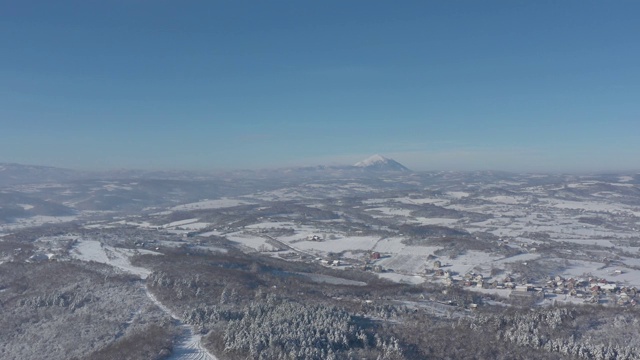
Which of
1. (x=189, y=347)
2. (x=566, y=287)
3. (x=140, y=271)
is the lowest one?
(x=566, y=287)

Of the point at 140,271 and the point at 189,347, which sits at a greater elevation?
the point at 189,347

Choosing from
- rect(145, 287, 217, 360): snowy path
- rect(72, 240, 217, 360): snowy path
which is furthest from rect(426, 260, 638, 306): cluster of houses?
rect(145, 287, 217, 360): snowy path

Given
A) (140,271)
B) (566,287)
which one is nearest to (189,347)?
(140,271)

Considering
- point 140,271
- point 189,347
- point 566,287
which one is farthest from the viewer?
point 140,271

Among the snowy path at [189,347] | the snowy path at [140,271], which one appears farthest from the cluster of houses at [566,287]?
the snowy path at [189,347]

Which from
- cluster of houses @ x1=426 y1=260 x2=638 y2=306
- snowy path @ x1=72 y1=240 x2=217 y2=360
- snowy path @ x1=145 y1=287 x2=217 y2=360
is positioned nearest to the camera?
snowy path @ x1=145 y1=287 x2=217 y2=360

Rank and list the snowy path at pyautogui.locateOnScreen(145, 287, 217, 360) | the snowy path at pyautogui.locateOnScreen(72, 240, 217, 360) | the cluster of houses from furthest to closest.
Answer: the cluster of houses < the snowy path at pyautogui.locateOnScreen(72, 240, 217, 360) < the snowy path at pyautogui.locateOnScreen(145, 287, 217, 360)

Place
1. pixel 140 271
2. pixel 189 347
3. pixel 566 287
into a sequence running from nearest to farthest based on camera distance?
pixel 189 347 < pixel 566 287 < pixel 140 271

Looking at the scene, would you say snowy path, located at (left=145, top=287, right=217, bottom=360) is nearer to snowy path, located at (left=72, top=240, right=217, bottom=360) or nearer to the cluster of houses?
snowy path, located at (left=72, top=240, right=217, bottom=360)

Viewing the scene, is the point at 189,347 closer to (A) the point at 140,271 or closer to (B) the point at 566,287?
(A) the point at 140,271

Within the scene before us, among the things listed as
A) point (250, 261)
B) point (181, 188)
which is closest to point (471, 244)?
Answer: point (250, 261)

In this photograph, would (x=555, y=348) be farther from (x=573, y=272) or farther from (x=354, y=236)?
(x=354, y=236)
